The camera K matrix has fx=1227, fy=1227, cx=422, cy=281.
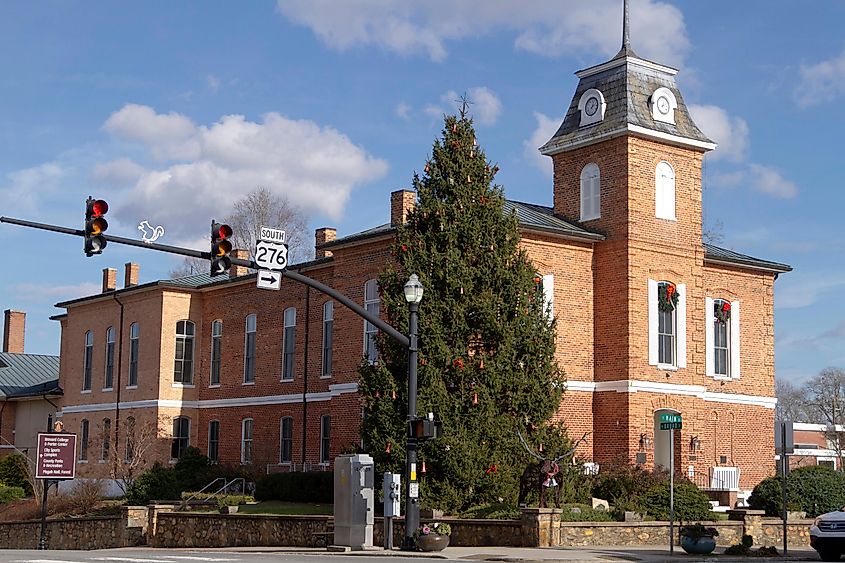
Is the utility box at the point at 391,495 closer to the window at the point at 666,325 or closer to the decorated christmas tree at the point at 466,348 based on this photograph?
the decorated christmas tree at the point at 466,348

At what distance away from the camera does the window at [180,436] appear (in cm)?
5022

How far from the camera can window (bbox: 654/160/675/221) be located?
130ft

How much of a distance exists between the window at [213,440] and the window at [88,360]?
846 centimetres

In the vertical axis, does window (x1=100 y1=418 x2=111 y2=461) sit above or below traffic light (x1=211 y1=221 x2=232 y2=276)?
below

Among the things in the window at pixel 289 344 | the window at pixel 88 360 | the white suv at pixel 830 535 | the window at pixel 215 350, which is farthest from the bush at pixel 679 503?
the window at pixel 88 360

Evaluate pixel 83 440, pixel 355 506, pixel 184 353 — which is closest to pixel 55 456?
pixel 184 353

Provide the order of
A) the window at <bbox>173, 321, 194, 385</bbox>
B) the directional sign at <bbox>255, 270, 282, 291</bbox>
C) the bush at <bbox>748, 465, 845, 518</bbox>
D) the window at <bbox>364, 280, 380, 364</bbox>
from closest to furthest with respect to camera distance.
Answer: the directional sign at <bbox>255, 270, 282, 291</bbox>
the bush at <bbox>748, 465, 845, 518</bbox>
the window at <bbox>364, 280, 380, 364</bbox>
the window at <bbox>173, 321, 194, 385</bbox>

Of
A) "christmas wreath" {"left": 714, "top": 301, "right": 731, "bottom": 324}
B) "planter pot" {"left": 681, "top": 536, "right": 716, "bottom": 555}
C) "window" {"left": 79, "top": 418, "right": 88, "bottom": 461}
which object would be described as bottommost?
"planter pot" {"left": 681, "top": 536, "right": 716, "bottom": 555}

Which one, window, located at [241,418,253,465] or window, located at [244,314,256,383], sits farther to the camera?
window, located at [244,314,256,383]

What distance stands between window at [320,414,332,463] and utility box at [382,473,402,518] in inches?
664

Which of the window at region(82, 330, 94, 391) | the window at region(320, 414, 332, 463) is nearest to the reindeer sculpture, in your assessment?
the window at region(320, 414, 332, 463)

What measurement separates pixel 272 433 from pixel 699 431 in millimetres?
16312

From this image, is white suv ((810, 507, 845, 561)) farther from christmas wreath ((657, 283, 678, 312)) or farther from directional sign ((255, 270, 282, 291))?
christmas wreath ((657, 283, 678, 312))

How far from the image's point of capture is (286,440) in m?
46.2
